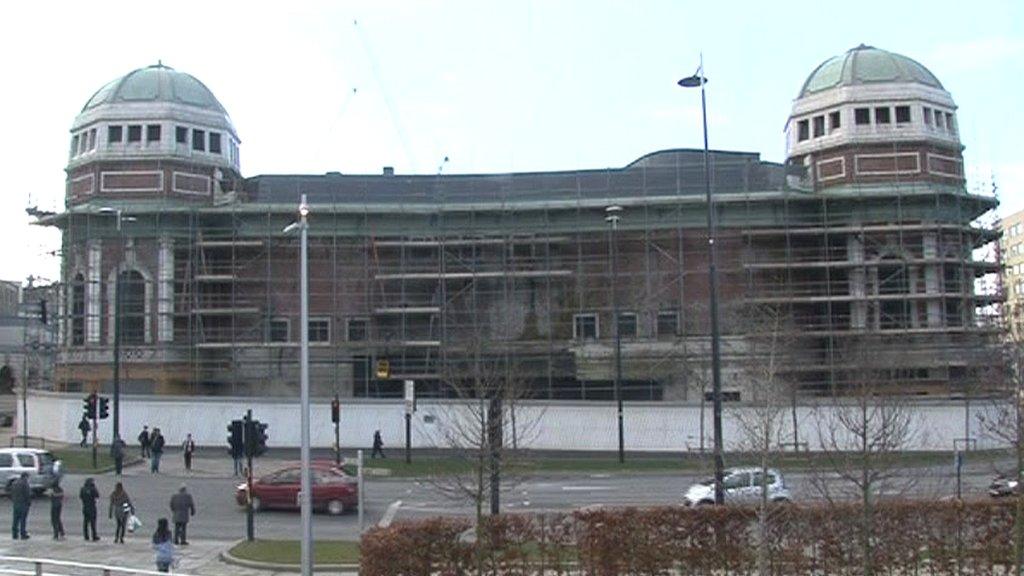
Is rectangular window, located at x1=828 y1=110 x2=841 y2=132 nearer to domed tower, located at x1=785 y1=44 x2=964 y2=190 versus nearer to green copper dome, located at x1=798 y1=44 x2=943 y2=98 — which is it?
domed tower, located at x1=785 y1=44 x2=964 y2=190

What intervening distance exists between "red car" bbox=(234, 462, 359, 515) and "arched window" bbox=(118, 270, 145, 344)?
30.1 metres

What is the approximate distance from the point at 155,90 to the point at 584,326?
27.6 meters

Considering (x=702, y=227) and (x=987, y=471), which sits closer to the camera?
(x=987, y=471)

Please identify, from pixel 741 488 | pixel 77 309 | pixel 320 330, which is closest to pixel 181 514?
pixel 741 488

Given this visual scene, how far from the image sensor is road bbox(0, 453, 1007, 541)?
106 ft

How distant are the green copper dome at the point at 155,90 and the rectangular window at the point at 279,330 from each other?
14388 millimetres

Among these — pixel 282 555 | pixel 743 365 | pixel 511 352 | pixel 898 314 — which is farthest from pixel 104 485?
pixel 898 314

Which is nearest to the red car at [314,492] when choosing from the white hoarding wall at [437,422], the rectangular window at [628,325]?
the white hoarding wall at [437,422]

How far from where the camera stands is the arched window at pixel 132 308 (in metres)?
63.2

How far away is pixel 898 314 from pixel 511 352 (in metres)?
19.7

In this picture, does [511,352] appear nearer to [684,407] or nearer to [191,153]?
[684,407]

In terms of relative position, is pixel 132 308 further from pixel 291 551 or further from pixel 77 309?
pixel 291 551

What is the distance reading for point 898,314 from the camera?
2420 inches

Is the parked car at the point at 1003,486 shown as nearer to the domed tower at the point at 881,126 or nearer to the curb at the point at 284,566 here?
the curb at the point at 284,566
